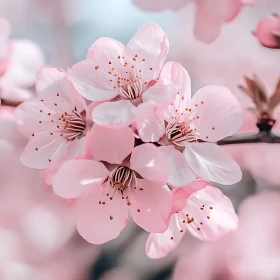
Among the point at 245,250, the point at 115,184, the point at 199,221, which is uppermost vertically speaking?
the point at 115,184

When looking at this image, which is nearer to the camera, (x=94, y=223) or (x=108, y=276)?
(x=94, y=223)

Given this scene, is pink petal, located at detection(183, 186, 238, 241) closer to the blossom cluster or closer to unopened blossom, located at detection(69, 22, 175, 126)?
the blossom cluster

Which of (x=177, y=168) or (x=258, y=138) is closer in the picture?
(x=177, y=168)

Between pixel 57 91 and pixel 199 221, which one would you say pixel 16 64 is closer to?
pixel 57 91

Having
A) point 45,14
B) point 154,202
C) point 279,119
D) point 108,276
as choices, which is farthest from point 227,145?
point 45,14

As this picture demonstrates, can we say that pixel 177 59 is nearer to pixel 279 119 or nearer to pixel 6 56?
pixel 279 119

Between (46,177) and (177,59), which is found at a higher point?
(177,59)

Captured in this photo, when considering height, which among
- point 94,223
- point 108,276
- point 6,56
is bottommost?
point 108,276

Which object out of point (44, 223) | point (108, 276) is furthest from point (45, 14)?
point (108, 276)

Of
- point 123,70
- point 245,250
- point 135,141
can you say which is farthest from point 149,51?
point 245,250
